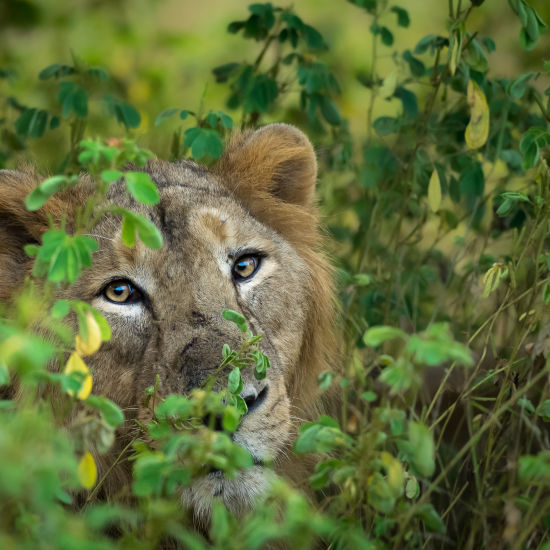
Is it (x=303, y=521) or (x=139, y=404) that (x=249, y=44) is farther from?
(x=303, y=521)

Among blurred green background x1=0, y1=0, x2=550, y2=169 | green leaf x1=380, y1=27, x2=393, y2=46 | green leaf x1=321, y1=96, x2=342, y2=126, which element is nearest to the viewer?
green leaf x1=380, y1=27, x2=393, y2=46

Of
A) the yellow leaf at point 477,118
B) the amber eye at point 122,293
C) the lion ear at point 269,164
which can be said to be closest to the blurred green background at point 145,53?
the lion ear at point 269,164

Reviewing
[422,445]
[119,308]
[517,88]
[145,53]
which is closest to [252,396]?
[119,308]

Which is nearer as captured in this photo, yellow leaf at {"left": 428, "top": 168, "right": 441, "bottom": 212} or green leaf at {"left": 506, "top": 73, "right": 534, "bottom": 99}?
green leaf at {"left": 506, "top": 73, "right": 534, "bottom": 99}

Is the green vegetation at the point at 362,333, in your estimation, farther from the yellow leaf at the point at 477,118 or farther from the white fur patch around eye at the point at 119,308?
the white fur patch around eye at the point at 119,308

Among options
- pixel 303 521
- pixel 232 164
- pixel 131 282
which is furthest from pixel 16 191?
pixel 303 521

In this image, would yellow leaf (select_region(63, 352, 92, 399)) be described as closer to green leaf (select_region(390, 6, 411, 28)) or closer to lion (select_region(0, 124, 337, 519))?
lion (select_region(0, 124, 337, 519))

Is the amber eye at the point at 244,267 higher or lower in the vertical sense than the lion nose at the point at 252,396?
higher

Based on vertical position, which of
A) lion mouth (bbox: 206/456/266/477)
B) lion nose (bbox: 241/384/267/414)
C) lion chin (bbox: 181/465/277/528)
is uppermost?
lion nose (bbox: 241/384/267/414)

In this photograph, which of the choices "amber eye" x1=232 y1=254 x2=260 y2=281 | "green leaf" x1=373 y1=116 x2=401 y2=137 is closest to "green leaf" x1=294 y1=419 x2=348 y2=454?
"amber eye" x1=232 y1=254 x2=260 y2=281

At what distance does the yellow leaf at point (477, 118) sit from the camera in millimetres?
3584

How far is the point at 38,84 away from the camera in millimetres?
6711

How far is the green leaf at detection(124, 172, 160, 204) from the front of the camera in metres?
2.22

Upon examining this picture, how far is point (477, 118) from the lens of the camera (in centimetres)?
359
